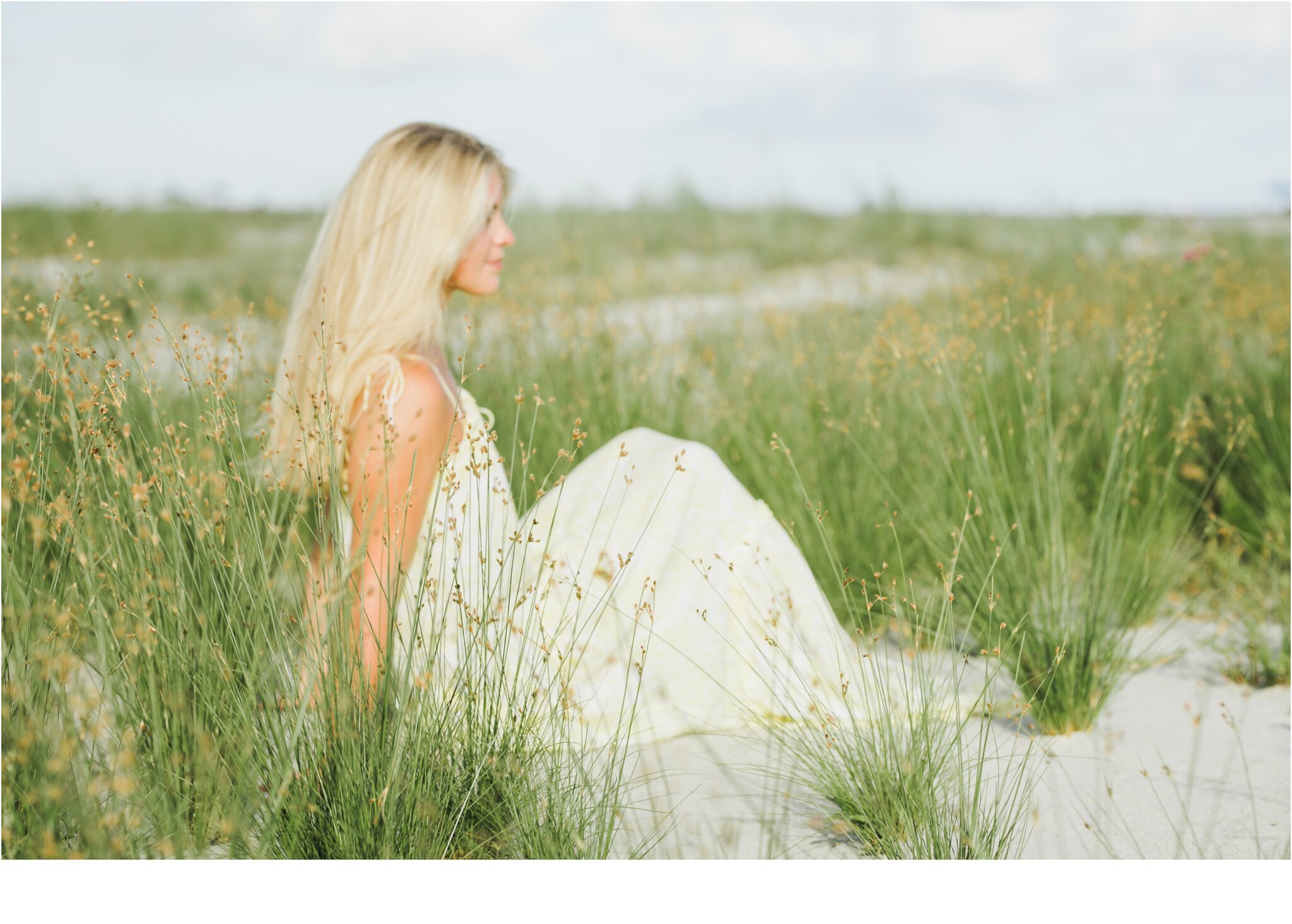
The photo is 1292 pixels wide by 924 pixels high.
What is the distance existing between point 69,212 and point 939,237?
8.10 meters

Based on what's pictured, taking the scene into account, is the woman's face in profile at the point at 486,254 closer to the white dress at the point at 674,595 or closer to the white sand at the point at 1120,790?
the white dress at the point at 674,595

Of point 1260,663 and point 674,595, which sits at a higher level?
point 674,595

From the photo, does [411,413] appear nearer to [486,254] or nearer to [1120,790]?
[486,254]

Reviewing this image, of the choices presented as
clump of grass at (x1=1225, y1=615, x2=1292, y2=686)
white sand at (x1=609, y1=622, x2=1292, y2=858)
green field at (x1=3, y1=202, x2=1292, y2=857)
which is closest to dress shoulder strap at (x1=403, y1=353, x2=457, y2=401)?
green field at (x1=3, y1=202, x2=1292, y2=857)

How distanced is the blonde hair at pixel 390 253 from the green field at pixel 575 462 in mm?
212

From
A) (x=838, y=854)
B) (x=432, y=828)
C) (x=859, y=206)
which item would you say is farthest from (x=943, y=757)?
(x=859, y=206)

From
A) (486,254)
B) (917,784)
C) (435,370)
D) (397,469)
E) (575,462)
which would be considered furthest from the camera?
(575,462)

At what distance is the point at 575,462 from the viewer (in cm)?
288

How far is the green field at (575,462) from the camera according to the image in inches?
57.1

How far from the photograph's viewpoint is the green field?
1.45m

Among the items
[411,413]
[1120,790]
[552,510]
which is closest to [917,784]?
[1120,790]

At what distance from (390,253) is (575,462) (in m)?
0.93

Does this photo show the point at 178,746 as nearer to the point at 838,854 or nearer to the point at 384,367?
the point at 384,367
